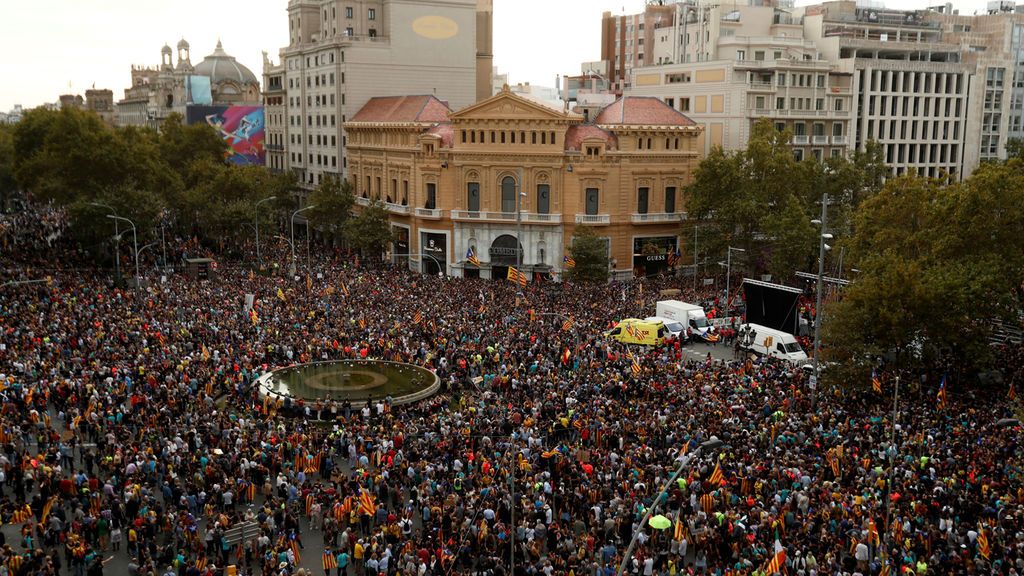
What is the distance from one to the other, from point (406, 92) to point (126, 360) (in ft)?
187

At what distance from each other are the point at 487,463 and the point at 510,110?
46.4 metres

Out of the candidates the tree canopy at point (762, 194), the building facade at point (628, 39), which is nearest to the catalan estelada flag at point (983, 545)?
the tree canopy at point (762, 194)

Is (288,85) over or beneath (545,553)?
over

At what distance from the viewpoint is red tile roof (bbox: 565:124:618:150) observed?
2832 inches

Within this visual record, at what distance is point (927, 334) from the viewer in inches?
1533

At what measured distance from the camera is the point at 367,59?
91.4 metres

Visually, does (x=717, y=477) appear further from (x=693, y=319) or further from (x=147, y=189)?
(x=147, y=189)

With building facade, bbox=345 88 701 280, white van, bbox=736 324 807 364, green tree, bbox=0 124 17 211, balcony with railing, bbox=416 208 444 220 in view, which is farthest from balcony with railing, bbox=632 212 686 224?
green tree, bbox=0 124 17 211

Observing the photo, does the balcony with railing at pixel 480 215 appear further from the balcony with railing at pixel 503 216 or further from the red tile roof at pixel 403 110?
the red tile roof at pixel 403 110

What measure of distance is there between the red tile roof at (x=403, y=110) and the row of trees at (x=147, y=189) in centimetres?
792

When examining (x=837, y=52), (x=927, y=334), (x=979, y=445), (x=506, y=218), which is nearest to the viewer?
(x=979, y=445)

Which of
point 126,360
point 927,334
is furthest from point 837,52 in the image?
point 126,360

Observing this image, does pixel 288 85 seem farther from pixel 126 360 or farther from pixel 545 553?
pixel 545 553

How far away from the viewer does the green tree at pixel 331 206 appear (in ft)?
269
